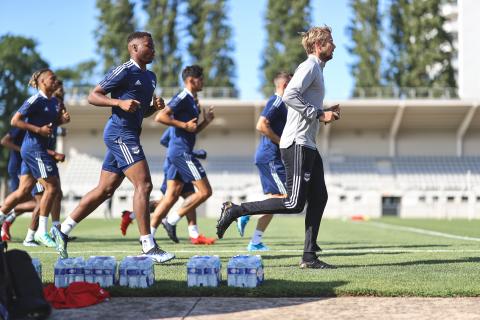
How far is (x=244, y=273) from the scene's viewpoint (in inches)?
174

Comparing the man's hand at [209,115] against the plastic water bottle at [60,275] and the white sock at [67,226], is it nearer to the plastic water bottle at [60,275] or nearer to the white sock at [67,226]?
the white sock at [67,226]

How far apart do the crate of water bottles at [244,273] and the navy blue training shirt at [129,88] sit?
2.11m

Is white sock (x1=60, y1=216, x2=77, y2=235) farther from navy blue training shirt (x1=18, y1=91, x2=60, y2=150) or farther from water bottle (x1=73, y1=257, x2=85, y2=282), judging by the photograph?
navy blue training shirt (x1=18, y1=91, x2=60, y2=150)

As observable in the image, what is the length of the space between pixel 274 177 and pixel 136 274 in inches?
165

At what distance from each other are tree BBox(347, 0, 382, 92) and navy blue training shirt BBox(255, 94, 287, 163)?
39488 millimetres

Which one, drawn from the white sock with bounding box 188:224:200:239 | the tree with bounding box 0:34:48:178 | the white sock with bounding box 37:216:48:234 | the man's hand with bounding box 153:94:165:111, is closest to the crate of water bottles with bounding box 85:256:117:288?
the man's hand with bounding box 153:94:165:111

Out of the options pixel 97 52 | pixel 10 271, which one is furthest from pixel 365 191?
pixel 10 271

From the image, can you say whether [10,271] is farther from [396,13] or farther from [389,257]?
[396,13]

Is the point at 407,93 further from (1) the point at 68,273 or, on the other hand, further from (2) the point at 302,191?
(1) the point at 68,273

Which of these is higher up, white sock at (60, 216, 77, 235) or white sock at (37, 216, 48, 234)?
white sock at (60, 216, 77, 235)

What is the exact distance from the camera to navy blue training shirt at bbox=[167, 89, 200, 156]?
344 inches

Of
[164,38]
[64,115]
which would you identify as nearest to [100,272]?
[64,115]

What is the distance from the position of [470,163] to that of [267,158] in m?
37.9

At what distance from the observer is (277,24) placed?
48656mm
